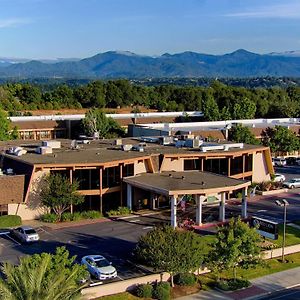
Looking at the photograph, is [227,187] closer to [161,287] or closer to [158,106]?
[161,287]

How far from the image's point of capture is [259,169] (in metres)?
62.8

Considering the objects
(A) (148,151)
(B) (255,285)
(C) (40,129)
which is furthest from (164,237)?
(C) (40,129)

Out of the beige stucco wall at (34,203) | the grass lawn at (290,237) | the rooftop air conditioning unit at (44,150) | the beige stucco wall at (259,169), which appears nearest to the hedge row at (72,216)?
the beige stucco wall at (34,203)

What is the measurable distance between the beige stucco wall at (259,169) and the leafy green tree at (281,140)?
1813 cm

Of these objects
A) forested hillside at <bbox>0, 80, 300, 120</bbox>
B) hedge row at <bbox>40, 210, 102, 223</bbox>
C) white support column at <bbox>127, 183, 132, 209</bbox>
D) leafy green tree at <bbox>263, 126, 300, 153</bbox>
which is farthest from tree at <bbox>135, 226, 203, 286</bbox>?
forested hillside at <bbox>0, 80, 300, 120</bbox>

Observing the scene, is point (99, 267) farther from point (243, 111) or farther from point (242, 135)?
point (243, 111)

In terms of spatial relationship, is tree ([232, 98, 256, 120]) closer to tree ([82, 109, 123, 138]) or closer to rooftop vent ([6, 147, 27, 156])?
tree ([82, 109, 123, 138])

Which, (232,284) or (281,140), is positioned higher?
(281,140)

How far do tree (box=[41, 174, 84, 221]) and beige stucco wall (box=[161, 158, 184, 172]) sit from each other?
10.1 m

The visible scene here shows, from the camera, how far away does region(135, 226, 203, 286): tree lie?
33969 millimetres

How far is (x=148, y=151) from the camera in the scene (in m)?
57.0

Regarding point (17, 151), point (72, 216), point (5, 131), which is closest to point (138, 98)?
point (5, 131)

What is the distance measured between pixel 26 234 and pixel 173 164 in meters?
18.3

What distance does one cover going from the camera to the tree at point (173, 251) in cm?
3397
